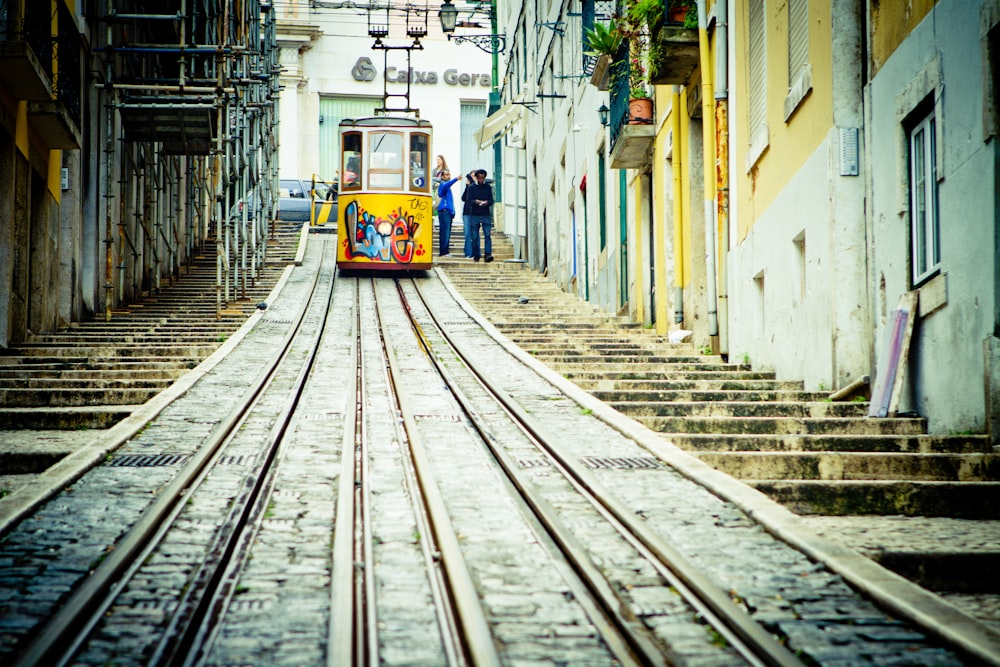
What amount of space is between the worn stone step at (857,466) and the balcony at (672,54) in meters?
8.66

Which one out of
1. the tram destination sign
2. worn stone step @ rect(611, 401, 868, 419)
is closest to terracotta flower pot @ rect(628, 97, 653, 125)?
worn stone step @ rect(611, 401, 868, 419)

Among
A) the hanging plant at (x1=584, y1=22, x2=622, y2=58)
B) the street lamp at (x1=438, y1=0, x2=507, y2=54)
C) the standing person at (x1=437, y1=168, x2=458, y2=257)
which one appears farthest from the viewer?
the street lamp at (x1=438, y1=0, x2=507, y2=54)

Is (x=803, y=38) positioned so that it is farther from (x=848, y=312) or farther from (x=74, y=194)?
(x=74, y=194)

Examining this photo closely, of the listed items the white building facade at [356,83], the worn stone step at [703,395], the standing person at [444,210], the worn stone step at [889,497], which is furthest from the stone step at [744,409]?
the white building facade at [356,83]

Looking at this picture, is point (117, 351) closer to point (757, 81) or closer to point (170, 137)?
point (170, 137)

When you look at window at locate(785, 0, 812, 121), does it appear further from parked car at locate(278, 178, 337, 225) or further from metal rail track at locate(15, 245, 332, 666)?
parked car at locate(278, 178, 337, 225)

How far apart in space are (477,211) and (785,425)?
19.9 m

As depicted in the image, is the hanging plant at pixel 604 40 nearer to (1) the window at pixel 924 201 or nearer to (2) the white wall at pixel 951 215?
(2) the white wall at pixel 951 215

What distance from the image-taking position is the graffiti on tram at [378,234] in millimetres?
25500

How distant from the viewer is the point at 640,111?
60.6ft

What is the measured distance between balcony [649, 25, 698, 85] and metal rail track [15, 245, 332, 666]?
8467 mm

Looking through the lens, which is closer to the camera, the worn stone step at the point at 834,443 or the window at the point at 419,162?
the worn stone step at the point at 834,443

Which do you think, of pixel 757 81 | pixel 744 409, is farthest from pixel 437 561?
pixel 757 81

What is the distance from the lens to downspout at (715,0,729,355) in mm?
14719
